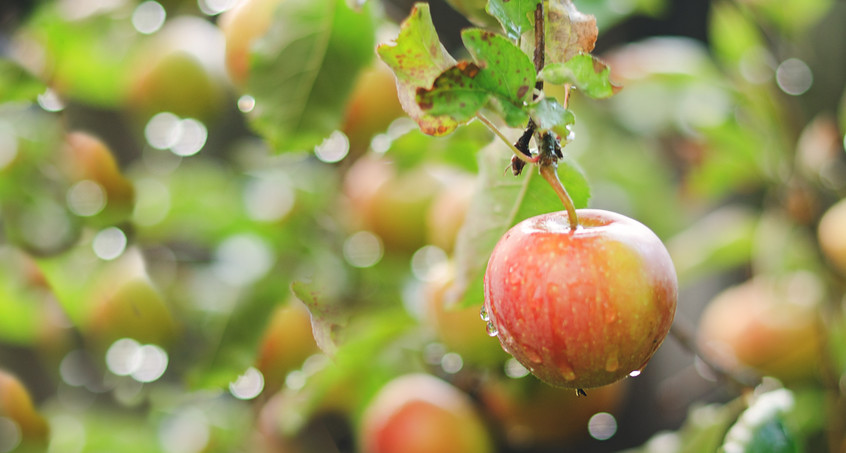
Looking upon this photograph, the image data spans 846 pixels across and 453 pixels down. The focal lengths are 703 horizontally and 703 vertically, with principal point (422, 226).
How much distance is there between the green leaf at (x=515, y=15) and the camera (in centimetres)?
27

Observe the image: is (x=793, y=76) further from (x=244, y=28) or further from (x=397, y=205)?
(x=244, y=28)

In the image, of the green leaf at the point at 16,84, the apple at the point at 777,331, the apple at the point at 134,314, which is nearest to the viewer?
the green leaf at the point at 16,84

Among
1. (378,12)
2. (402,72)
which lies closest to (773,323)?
(378,12)

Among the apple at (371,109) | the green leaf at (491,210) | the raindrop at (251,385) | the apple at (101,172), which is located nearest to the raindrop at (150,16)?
the apple at (101,172)

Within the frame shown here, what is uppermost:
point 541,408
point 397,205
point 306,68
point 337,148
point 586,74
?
point 586,74

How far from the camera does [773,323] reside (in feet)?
2.51

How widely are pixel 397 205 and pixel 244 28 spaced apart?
0.89 feet

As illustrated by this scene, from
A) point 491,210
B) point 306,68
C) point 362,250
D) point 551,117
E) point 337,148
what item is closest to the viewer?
point 551,117

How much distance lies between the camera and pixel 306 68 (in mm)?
474

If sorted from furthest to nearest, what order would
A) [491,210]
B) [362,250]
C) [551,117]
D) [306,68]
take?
[362,250] → [306,68] → [491,210] → [551,117]

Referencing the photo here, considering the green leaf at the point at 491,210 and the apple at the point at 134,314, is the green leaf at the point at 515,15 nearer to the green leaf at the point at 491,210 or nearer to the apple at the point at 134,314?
the green leaf at the point at 491,210

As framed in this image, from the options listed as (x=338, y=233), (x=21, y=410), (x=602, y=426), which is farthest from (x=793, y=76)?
(x=21, y=410)

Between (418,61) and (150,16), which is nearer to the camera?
(418,61)

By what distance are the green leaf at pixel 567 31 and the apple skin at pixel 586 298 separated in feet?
0.24
